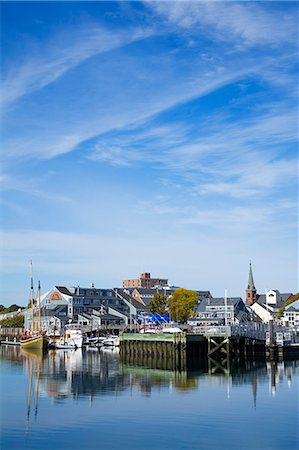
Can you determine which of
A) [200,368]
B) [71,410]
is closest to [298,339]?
[200,368]

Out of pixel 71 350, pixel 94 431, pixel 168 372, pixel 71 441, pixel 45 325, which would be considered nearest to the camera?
pixel 71 441

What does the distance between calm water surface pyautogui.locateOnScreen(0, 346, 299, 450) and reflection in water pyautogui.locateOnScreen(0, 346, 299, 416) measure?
8 cm

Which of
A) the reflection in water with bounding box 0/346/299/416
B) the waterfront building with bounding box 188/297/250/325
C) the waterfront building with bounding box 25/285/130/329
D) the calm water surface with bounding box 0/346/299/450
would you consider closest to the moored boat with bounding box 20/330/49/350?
the reflection in water with bounding box 0/346/299/416

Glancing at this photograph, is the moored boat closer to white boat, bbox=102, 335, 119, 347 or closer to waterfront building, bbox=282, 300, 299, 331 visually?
white boat, bbox=102, 335, 119, 347

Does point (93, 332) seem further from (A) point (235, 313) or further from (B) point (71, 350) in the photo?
(A) point (235, 313)

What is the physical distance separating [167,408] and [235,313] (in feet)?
253

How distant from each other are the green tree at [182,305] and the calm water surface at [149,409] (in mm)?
64534

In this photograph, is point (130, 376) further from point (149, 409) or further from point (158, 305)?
point (158, 305)

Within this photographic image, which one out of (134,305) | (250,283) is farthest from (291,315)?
(134,305)

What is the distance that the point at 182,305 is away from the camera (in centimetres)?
11969

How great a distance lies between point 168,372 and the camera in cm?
5531

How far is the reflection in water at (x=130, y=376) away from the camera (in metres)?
42.3

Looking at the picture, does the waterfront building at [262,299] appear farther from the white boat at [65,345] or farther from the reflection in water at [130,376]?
the reflection in water at [130,376]

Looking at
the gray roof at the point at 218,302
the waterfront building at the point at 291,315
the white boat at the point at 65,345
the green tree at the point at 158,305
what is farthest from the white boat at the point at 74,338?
the waterfront building at the point at 291,315
